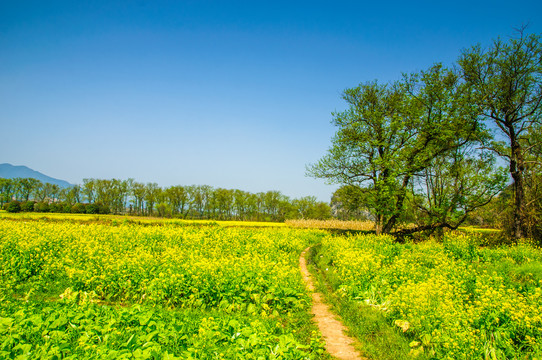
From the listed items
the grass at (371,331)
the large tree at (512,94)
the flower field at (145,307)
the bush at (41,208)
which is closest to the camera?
the flower field at (145,307)

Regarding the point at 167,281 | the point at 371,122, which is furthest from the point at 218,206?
the point at 167,281

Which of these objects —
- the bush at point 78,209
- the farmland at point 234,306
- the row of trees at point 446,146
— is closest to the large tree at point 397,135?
the row of trees at point 446,146

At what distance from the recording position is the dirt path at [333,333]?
6.78 metres

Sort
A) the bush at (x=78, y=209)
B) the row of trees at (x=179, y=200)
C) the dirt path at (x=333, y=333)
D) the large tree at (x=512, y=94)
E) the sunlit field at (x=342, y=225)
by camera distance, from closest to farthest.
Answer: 1. the dirt path at (x=333, y=333)
2. the large tree at (x=512, y=94)
3. the sunlit field at (x=342, y=225)
4. the bush at (x=78, y=209)
5. the row of trees at (x=179, y=200)

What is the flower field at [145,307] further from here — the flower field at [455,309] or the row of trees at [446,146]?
the row of trees at [446,146]

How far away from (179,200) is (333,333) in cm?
9509

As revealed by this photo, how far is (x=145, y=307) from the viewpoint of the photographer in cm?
816

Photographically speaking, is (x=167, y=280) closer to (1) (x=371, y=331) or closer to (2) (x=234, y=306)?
(2) (x=234, y=306)

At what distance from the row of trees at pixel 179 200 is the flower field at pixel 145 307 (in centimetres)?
8075

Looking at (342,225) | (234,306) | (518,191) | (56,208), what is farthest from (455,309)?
(56,208)

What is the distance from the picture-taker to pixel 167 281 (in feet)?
30.2

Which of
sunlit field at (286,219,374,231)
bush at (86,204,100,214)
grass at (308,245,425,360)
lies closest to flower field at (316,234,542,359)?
grass at (308,245,425,360)

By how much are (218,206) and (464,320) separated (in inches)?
3731

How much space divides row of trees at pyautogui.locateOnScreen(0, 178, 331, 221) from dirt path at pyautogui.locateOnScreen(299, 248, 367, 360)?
8239 centimetres
